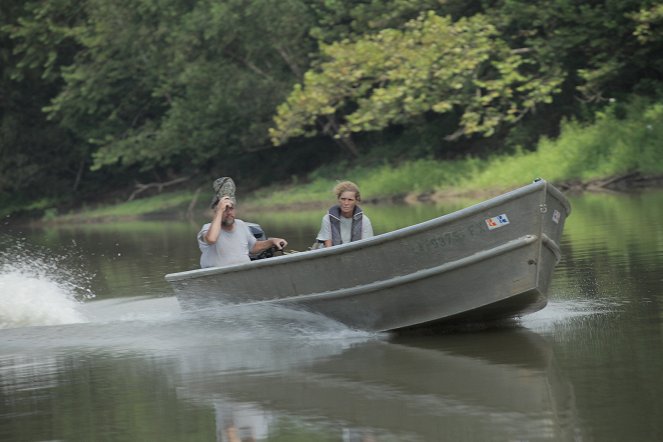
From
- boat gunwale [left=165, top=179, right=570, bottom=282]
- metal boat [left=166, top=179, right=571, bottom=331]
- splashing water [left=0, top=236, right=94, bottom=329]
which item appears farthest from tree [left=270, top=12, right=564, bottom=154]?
boat gunwale [left=165, top=179, right=570, bottom=282]

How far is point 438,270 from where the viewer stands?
10.5 metres

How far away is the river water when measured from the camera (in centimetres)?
737

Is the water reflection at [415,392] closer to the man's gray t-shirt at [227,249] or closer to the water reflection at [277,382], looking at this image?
the water reflection at [277,382]

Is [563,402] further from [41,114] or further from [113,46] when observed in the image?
[41,114]

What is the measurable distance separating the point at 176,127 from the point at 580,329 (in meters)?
32.1

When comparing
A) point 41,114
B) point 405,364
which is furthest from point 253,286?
point 41,114

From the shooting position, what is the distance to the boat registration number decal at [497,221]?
10297mm

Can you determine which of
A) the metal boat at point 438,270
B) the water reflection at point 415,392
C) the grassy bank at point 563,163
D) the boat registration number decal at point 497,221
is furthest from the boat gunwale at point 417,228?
the grassy bank at point 563,163

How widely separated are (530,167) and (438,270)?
71.9 feet

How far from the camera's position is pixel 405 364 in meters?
9.38

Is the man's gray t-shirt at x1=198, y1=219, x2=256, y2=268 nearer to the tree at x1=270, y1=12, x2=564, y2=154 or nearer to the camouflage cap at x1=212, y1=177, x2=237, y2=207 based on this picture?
the camouflage cap at x1=212, y1=177, x2=237, y2=207

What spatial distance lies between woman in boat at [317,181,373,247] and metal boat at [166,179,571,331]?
49cm

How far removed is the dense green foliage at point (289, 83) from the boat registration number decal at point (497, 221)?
66.0 feet

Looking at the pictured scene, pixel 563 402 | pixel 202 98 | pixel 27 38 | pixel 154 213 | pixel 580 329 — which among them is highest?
pixel 27 38
